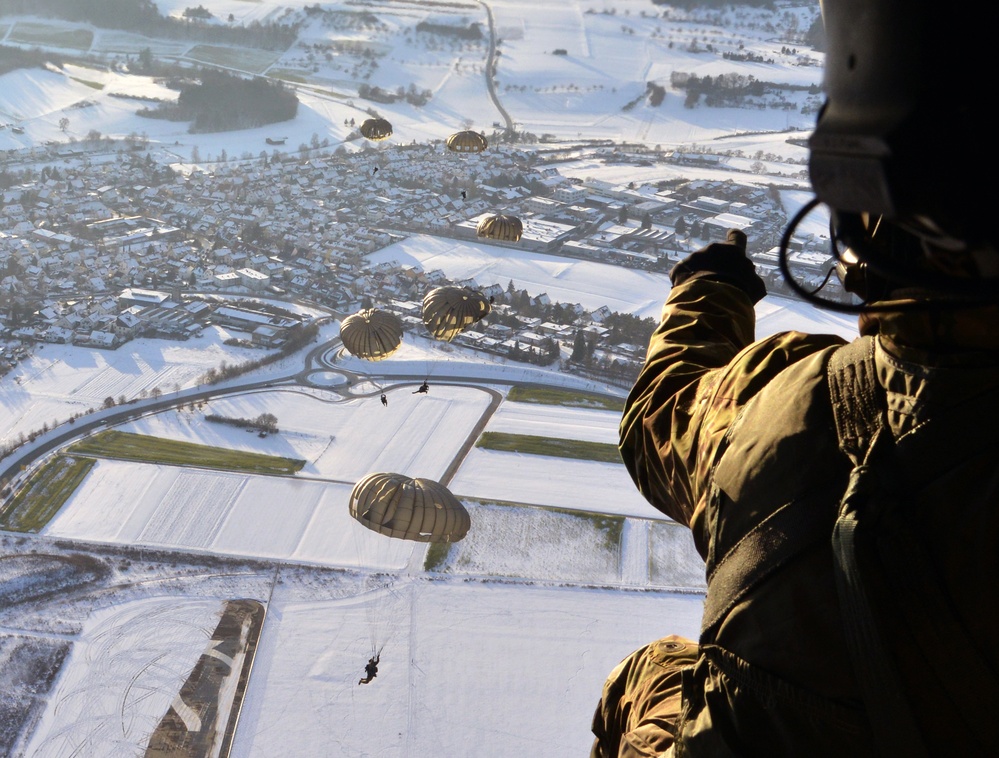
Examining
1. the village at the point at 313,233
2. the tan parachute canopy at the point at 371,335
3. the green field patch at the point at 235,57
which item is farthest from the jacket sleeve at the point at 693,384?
the green field patch at the point at 235,57

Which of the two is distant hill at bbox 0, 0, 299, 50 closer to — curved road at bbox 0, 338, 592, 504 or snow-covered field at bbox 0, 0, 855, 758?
snow-covered field at bbox 0, 0, 855, 758

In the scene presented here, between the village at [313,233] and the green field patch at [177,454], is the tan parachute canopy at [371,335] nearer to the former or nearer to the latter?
the green field patch at [177,454]

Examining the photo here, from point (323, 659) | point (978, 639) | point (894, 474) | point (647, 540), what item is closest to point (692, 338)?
point (894, 474)

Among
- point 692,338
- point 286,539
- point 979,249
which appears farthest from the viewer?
point 286,539

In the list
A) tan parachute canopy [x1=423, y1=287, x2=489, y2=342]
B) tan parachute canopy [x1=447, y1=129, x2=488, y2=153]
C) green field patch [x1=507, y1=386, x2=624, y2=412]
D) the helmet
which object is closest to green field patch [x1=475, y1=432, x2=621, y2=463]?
green field patch [x1=507, y1=386, x2=624, y2=412]

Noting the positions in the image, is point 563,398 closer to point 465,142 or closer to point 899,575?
point 465,142

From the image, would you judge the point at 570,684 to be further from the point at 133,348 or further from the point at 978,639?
the point at 133,348

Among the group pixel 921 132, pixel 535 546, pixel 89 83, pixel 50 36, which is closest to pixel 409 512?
pixel 535 546
